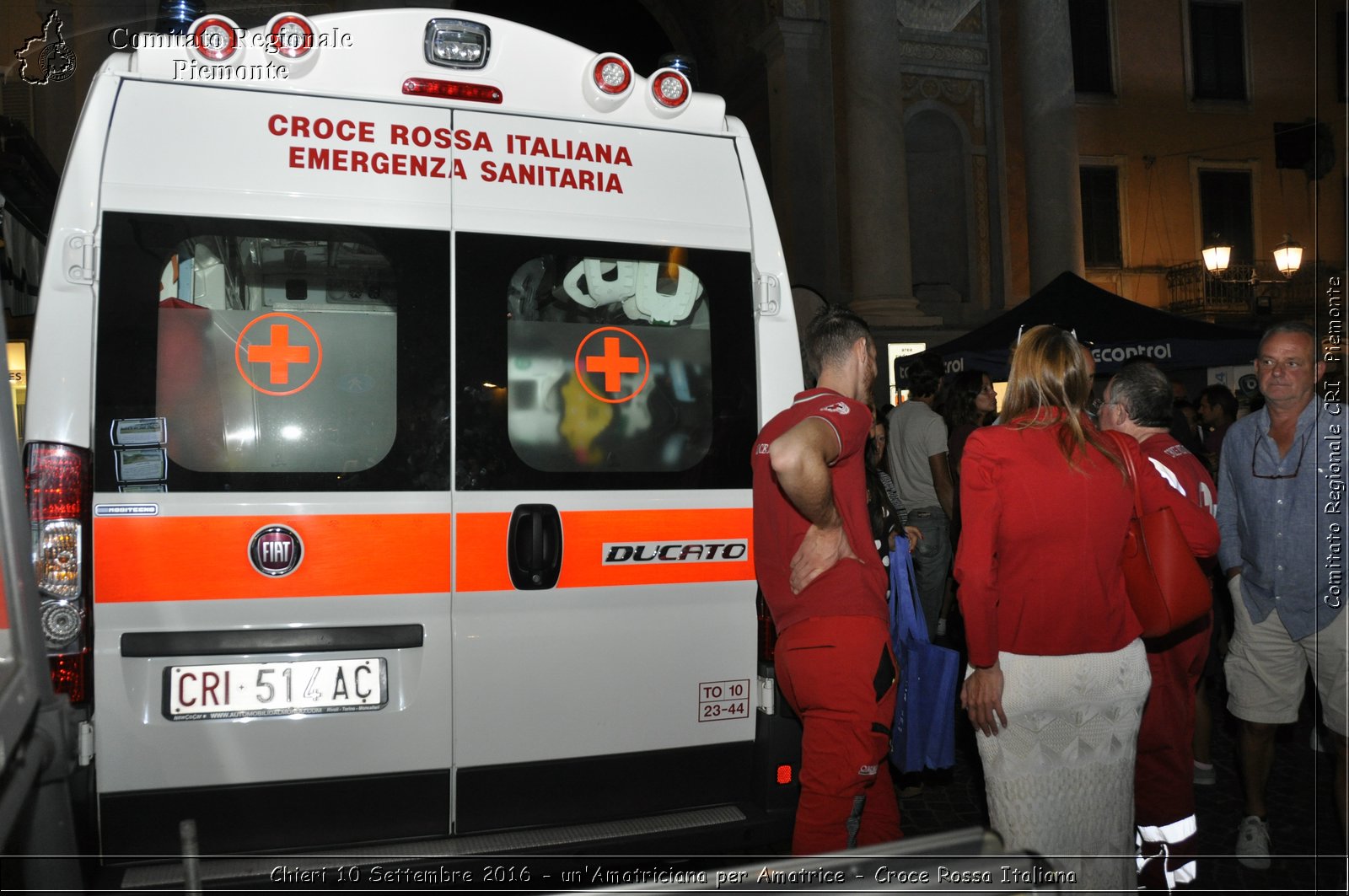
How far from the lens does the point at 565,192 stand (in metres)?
3.13

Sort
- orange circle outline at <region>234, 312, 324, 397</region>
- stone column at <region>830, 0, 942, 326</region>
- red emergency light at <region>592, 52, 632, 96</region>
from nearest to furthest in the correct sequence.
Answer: orange circle outline at <region>234, 312, 324, 397</region>, red emergency light at <region>592, 52, 632, 96</region>, stone column at <region>830, 0, 942, 326</region>

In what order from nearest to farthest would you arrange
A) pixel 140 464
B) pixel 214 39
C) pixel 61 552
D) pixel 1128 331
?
pixel 61 552, pixel 140 464, pixel 214 39, pixel 1128 331

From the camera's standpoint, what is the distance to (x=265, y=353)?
110 inches

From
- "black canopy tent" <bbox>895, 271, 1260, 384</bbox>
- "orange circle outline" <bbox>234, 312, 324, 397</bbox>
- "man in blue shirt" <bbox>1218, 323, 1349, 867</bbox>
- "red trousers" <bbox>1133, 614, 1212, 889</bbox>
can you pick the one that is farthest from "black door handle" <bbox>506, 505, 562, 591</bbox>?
"black canopy tent" <bbox>895, 271, 1260, 384</bbox>

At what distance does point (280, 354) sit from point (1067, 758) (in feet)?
8.00

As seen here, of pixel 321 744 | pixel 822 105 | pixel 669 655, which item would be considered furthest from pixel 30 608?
pixel 822 105

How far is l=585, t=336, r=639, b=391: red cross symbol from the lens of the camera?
313 cm

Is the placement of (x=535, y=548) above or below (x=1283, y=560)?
above

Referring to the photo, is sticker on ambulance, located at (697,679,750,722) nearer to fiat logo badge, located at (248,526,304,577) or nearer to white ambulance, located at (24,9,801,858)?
white ambulance, located at (24,9,801,858)

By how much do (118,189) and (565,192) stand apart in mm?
1207

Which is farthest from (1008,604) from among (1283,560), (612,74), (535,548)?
(612,74)

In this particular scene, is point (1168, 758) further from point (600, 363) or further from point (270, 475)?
point (270, 475)

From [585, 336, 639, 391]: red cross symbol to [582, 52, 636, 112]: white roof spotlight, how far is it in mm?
752

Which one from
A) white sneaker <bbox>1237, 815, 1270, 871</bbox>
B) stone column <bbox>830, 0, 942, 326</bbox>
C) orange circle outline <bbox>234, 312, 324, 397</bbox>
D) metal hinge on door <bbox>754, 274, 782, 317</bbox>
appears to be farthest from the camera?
stone column <bbox>830, 0, 942, 326</bbox>
